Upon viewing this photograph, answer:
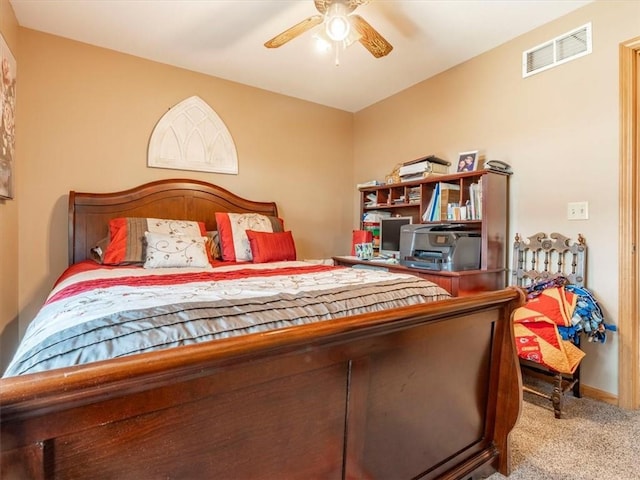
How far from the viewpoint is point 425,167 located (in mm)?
2975

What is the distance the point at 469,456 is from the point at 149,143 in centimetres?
316

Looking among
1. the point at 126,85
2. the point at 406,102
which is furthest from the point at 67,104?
the point at 406,102

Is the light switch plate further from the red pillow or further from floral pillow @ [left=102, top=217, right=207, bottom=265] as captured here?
floral pillow @ [left=102, top=217, right=207, bottom=265]

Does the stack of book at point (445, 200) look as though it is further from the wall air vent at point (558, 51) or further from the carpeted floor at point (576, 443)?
the carpeted floor at point (576, 443)

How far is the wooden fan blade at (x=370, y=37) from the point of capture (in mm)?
1962

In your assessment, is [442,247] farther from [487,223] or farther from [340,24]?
[340,24]

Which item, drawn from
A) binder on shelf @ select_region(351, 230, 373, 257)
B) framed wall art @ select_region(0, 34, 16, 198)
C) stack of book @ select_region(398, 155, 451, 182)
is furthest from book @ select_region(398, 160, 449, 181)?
framed wall art @ select_region(0, 34, 16, 198)

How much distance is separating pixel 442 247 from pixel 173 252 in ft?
6.23

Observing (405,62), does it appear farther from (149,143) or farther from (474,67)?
(149,143)

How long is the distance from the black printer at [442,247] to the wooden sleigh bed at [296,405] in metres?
1.01

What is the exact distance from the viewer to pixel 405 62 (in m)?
3.00

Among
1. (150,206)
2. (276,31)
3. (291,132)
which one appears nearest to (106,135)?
(150,206)

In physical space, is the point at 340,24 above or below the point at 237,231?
above

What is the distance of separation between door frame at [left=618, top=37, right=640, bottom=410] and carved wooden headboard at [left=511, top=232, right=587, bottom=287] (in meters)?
0.20
